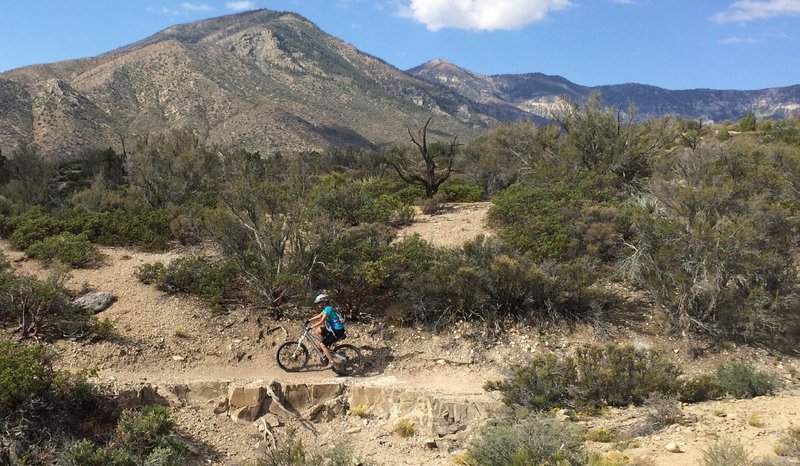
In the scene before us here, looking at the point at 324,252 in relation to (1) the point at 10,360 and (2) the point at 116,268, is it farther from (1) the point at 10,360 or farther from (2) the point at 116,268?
(1) the point at 10,360

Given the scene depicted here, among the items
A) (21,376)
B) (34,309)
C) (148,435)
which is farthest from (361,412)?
(34,309)

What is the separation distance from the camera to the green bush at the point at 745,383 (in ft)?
24.2

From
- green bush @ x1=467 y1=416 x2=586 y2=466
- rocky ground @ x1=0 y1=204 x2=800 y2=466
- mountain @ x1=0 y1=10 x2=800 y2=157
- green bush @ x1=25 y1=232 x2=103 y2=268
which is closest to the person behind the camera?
green bush @ x1=467 y1=416 x2=586 y2=466

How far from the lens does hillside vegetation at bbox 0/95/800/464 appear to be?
6.70m

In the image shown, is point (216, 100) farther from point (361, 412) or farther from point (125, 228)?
point (361, 412)

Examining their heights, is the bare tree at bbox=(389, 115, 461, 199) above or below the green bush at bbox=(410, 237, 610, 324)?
above

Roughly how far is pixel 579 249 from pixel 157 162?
1497cm

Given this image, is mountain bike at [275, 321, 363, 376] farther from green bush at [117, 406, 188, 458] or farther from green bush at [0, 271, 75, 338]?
green bush at [0, 271, 75, 338]

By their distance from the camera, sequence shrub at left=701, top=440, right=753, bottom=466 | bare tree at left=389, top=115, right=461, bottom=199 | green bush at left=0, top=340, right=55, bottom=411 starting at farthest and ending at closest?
bare tree at left=389, top=115, right=461, bottom=199
green bush at left=0, top=340, right=55, bottom=411
shrub at left=701, top=440, right=753, bottom=466

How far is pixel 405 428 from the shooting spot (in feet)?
24.5

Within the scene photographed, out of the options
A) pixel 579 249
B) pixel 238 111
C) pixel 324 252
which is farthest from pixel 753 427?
pixel 238 111

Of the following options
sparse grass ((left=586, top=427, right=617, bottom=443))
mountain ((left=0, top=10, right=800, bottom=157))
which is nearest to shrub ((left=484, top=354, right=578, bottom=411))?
sparse grass ((left=586, top=427, right=617, bottom=443))

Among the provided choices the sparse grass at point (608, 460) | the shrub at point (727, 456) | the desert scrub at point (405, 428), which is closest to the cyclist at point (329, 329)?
the desert scrub at point (405, 428)

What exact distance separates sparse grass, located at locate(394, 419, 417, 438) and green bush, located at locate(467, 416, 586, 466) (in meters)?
1.55
